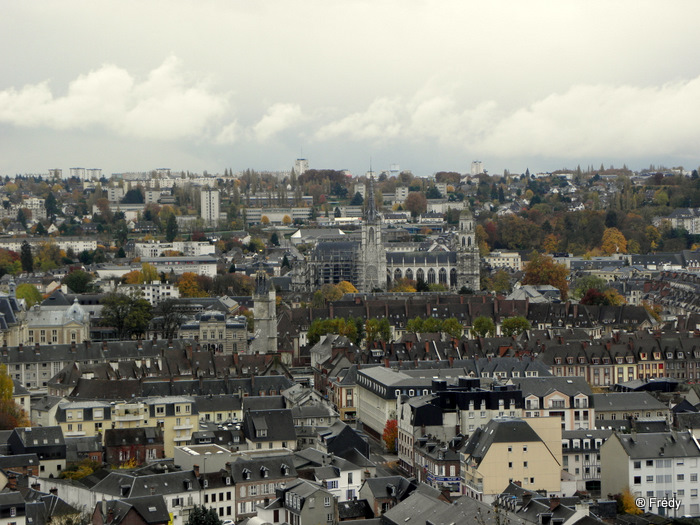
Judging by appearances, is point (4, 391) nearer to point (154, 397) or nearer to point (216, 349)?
point (154, 397)

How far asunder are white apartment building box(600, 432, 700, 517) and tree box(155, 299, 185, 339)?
41.5m

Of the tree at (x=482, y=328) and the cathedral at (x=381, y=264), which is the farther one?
the cathedral at (x=381, y=264)

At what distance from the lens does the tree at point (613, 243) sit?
445 ft

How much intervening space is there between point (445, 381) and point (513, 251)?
298 ft

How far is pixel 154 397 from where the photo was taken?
172ft

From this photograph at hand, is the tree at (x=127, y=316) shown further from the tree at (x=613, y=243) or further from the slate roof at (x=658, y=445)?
the tree at (x=613, y=243)

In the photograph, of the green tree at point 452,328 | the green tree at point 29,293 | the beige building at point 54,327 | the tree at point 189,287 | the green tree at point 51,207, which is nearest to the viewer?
the green tree at point 452,328

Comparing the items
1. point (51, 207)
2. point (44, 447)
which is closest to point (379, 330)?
point (44, 447)

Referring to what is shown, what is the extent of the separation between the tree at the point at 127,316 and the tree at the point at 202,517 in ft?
148

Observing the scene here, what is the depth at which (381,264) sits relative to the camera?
117 metres

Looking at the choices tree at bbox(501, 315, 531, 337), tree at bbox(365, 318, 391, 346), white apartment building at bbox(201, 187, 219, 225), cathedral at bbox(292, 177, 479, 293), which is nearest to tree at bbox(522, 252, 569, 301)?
cathedral at bbox(292, 177, 479, 293)

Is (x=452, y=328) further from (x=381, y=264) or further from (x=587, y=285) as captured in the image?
(x=381, y=264)

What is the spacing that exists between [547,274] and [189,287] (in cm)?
2886

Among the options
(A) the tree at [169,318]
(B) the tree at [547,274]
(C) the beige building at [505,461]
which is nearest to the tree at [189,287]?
(A) the tree at [169,318]
